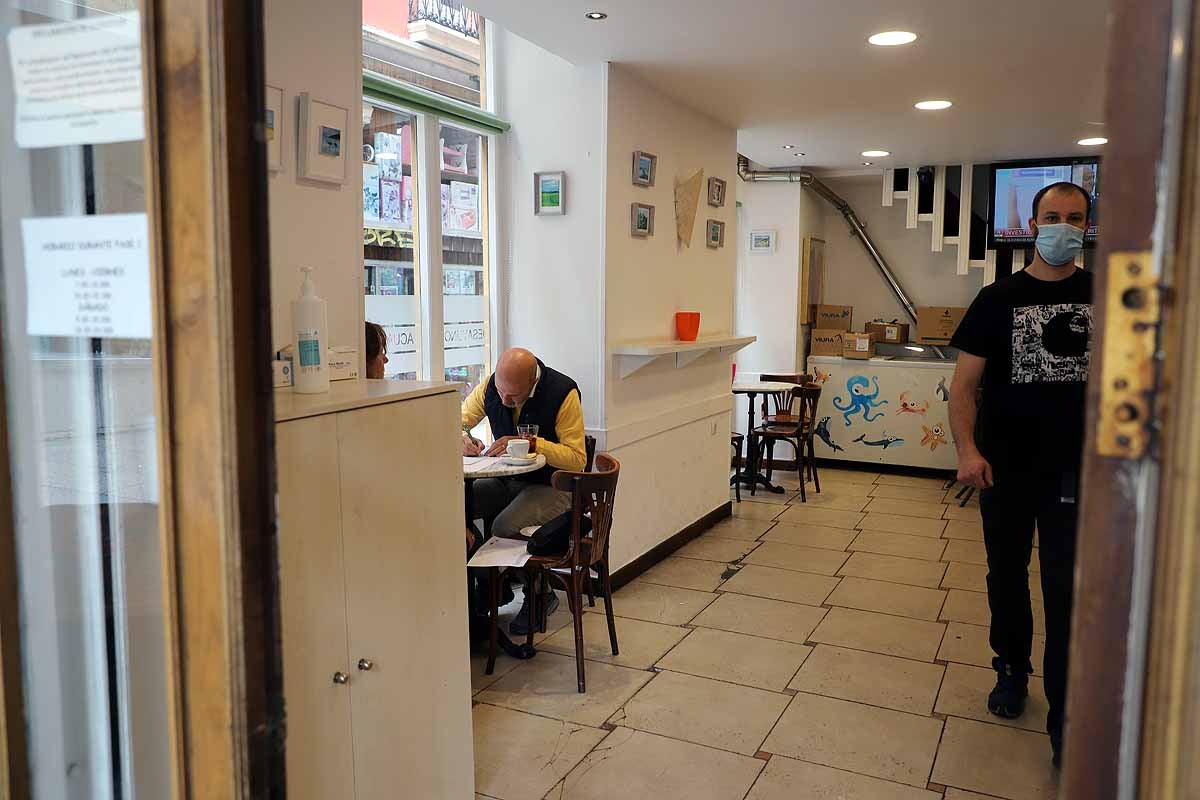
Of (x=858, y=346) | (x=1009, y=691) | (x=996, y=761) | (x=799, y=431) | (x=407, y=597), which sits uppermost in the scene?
(x=858, y=346)

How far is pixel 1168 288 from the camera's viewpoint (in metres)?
0.72

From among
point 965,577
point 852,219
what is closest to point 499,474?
point 965,577

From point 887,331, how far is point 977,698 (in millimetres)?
4780

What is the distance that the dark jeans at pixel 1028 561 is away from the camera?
103 inches

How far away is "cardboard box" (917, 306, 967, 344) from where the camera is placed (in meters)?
7.36

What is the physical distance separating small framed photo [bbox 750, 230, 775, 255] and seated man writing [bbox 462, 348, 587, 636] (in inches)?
161

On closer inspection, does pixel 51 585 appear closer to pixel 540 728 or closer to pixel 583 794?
pixel 583 794

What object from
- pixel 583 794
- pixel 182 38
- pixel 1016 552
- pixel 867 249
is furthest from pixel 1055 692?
pixel 867 249

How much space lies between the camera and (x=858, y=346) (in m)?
7.39

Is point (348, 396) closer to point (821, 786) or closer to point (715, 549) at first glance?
point (821, 786)

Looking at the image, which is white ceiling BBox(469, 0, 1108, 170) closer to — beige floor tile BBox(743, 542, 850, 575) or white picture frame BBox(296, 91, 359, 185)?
white picture frame BBox(296, 91, 359, 185)

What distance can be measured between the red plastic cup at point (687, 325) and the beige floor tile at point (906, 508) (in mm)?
2043

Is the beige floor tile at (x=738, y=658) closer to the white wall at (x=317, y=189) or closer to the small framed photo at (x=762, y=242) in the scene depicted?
the white wall at (x=317, y=189)

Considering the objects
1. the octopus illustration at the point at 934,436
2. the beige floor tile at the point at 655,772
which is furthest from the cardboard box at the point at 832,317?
the beige floor tile at the point at 655,772
